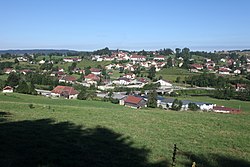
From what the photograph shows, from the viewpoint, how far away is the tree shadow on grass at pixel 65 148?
697 cm

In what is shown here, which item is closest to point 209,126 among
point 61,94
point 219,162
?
point 219,162

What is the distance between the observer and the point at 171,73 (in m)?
110

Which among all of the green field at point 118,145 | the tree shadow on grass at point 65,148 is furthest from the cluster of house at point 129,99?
the tree shadow on grass at point 65,148

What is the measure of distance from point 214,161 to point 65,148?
14.6ft

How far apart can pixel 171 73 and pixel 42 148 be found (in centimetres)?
10412

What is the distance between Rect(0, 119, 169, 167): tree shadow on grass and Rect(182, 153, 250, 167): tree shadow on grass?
1.07 meters

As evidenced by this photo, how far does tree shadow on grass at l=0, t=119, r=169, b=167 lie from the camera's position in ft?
22.9

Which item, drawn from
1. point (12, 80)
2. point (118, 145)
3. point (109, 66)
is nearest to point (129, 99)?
point (12, 80)

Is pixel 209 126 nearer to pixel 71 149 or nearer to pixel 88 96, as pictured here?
pixel 71 149

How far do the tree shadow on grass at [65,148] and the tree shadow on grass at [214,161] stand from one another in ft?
3.52

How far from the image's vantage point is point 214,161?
27.4ft

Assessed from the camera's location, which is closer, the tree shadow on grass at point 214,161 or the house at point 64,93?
the tree shadow on grass at point 214,161

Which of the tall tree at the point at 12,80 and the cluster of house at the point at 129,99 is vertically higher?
the tall tree at the point at 12,80

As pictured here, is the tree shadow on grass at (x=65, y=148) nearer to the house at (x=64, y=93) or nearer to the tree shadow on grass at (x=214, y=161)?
the tree shadow on grass at (x=214, y=161)
